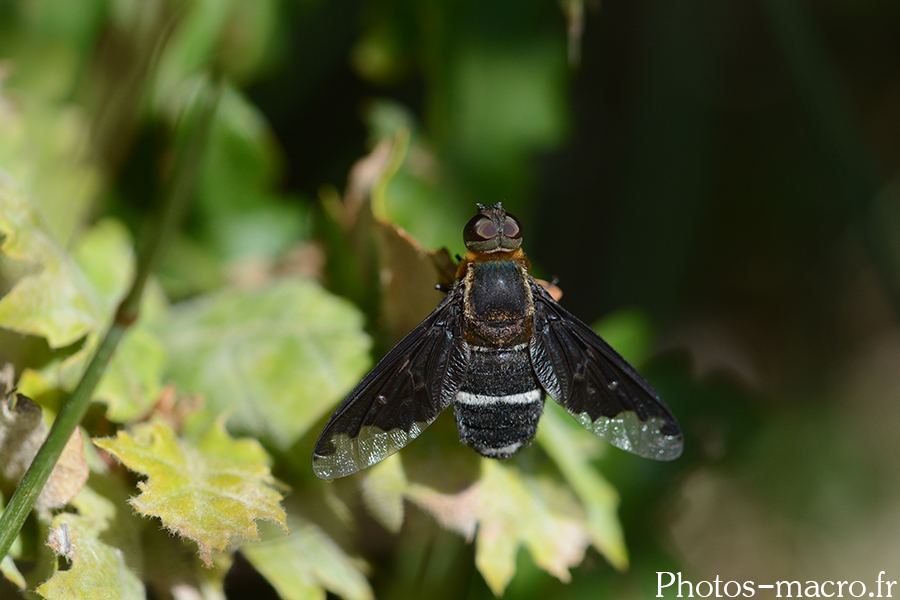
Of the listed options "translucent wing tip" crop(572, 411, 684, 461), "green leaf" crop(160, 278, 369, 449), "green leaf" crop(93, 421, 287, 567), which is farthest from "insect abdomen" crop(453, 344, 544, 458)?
"green leaf" crop(93, 421, 287, 567)

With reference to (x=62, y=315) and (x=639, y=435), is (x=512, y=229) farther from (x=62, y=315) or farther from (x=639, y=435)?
(x=62, y=315)

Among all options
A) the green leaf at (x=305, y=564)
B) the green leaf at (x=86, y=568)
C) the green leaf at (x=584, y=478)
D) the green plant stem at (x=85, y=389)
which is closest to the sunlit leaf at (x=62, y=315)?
the green plant stem at (x=85, y=389)

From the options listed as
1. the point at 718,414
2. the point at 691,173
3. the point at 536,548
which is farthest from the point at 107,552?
the point at 691,173

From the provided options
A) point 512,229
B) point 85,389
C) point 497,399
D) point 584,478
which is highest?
point 512,229

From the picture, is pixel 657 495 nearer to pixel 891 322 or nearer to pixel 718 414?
pixel 718 414

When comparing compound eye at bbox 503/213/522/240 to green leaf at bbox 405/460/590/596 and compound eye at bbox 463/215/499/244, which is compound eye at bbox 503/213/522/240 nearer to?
compound eye at bbox 463/215/499/244

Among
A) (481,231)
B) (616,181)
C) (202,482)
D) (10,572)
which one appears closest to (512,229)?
(481,231)
